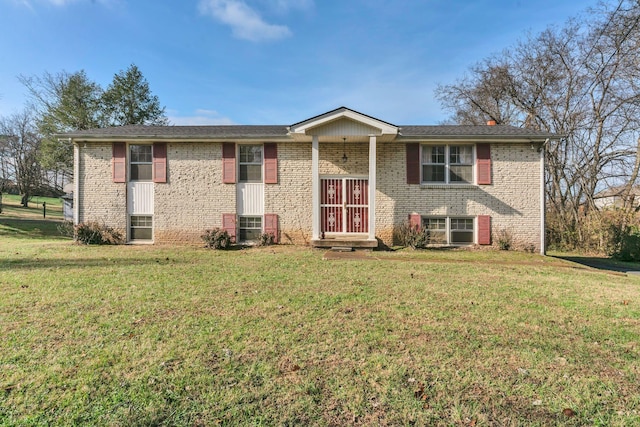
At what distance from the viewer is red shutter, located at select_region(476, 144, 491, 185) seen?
11.1 meters

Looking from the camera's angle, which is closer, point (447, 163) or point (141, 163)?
point (447, 163)

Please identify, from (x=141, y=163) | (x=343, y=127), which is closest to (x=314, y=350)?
(x=343, y=127)

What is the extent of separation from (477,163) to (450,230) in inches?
97.0

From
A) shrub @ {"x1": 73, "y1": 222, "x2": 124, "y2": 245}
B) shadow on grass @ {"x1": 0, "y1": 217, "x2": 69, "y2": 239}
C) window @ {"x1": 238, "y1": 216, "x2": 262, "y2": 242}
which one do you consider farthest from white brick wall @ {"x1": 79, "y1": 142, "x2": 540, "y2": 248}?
shadow on grass @ {"x1": 0, "y1": 217, "x2": 69, "y2": 239}

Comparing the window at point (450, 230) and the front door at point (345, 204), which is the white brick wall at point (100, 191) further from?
the window at point (450, 230)

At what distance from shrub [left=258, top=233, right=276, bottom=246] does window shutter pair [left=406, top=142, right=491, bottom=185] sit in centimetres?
510

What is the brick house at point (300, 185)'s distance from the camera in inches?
437

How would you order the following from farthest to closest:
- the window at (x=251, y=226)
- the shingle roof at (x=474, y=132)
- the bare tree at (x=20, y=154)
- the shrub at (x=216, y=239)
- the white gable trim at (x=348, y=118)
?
the bare tree at (x=20, y=154) → the window at (x=251, y=226) → the shingle roof at (x=474, y=132) → the shrub at (x=216, y=239) → the white gable trim at (x=348, y=118)

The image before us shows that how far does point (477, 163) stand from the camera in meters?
11.1

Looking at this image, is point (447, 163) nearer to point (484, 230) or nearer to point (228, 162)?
point (484, 230)

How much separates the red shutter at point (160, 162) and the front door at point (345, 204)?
5.53 meters

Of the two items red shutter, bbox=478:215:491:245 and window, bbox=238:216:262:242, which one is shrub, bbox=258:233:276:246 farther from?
red shutter, bbox=478:215:491:245

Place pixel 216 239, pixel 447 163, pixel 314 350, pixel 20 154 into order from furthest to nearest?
pixel 20 154
pixel 447 163
pixel 216 239
pixel 314 350

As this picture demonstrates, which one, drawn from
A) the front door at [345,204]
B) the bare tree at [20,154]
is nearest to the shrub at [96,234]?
the front door at [345,204]
